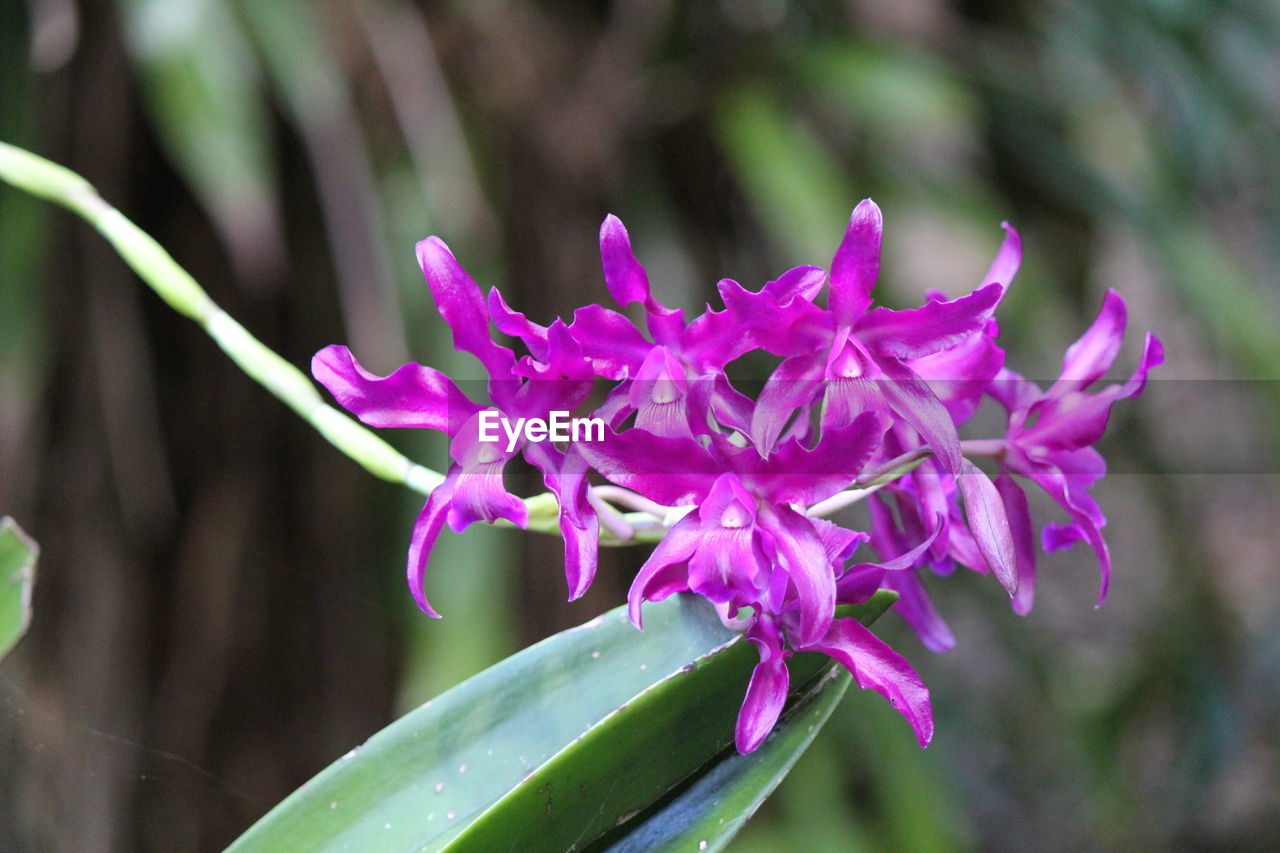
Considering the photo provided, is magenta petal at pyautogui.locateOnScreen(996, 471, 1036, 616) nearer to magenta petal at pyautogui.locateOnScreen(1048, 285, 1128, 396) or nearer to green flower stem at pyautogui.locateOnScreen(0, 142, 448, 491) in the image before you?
magenta petal at pyautogui.locateOnScreen(1048, 285, 1128, 396)

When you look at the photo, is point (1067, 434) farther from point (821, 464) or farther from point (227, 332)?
point (227, 332)

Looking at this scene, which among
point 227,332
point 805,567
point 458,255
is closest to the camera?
point 805,567

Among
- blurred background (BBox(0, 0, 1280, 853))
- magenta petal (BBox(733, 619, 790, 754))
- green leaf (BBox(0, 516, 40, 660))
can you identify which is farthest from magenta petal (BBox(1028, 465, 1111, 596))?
blurred background (BBox(0, 0, 1280, 853))

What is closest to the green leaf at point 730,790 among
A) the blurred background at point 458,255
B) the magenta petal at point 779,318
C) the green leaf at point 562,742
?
the green leaf at point 562,742

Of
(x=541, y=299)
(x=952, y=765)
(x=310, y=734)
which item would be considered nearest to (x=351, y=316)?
(x=541, y=299)

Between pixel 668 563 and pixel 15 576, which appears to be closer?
pixel 668 563

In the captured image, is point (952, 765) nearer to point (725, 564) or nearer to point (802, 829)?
point (802, 829)

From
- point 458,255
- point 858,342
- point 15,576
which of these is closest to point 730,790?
point 858,342
